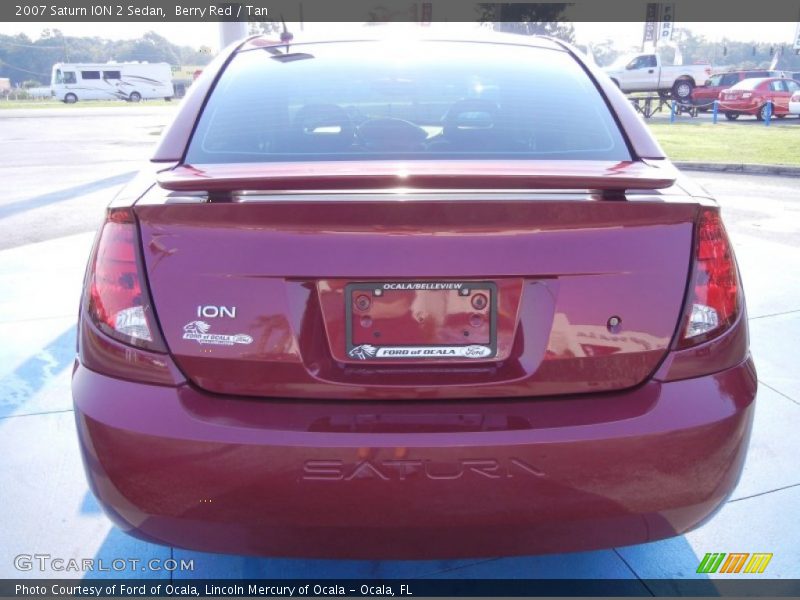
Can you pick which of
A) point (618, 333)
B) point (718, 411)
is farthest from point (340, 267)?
point (718, 411)

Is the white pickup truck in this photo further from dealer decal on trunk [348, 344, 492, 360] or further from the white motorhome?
the white motorhome

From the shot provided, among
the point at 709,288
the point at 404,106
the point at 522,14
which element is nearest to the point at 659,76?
the point at 522,14

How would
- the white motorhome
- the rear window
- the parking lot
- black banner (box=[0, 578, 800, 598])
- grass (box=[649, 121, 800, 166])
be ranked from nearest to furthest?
black banner (box=[0, 578, 800, 598])
the parking lot
grass (box=[649, 121, 800, 166])
the rear window
the white motorhome

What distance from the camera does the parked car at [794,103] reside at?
24391mm

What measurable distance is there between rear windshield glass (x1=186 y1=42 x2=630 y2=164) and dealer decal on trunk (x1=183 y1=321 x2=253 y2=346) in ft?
2.05

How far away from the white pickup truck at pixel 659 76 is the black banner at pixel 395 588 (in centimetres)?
3056

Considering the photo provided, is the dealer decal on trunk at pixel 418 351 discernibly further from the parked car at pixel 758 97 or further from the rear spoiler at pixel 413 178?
the parked car at pixel 758 97

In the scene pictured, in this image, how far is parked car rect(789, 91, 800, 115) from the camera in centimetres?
2439

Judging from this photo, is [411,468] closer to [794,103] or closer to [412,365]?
[412,365]

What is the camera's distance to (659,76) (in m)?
30.0

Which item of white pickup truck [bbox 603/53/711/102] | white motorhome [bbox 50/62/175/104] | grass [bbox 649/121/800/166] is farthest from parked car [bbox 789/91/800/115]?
white motorhome [bbox 50/62/175/104]

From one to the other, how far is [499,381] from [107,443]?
0.99 metres

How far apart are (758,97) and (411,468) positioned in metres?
27.1

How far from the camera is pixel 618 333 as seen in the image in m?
1.73
